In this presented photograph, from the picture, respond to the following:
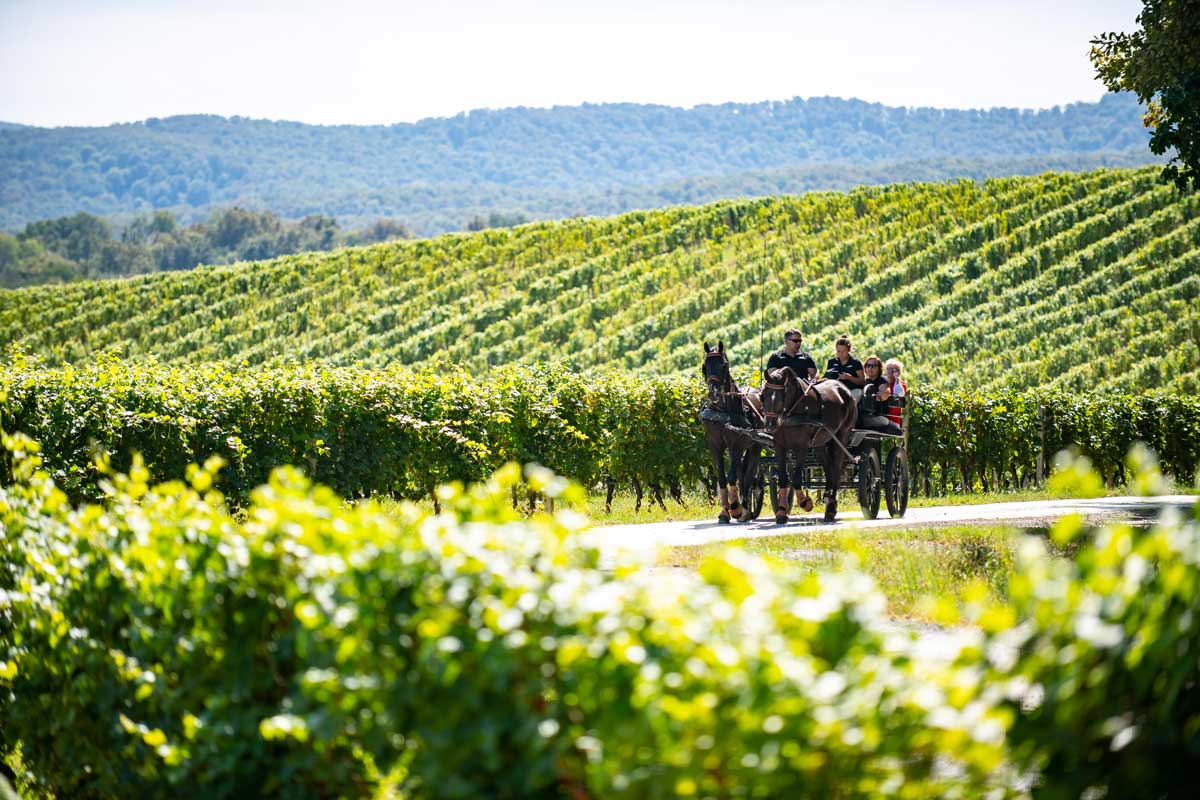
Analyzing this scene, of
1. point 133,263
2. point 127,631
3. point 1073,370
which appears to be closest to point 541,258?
point 1073,370

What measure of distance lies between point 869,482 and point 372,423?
6.61 m

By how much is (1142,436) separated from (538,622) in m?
29.4

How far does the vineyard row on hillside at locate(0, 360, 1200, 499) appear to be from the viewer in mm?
13164

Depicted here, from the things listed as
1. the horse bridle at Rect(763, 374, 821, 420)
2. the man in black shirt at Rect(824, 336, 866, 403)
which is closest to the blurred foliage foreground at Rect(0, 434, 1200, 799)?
the horse bridle at Rect(763, 374, 821, 420)

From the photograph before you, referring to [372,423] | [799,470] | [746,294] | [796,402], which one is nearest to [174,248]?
[746,294]

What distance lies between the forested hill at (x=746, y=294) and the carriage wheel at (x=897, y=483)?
21.1 m

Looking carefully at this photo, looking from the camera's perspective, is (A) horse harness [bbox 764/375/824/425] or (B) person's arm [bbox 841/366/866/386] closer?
(A) horse harness [bbox 764/375/824/425]

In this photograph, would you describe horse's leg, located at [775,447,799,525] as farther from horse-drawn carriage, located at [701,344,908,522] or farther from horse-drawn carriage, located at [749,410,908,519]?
horse-drawn carriage, located at [749,410,908,519]

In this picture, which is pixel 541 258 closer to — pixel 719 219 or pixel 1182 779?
pixel 719 219

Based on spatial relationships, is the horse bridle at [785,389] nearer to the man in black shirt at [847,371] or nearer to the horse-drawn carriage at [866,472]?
the horse-drawn carriage at [866,472]

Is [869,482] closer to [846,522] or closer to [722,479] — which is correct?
[846,522]

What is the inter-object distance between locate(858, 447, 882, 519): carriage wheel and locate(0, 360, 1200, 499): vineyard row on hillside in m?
4.43

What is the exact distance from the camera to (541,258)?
6125 centimetres

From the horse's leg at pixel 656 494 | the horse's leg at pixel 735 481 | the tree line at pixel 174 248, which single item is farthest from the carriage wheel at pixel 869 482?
the tree line at pixel 174 248
